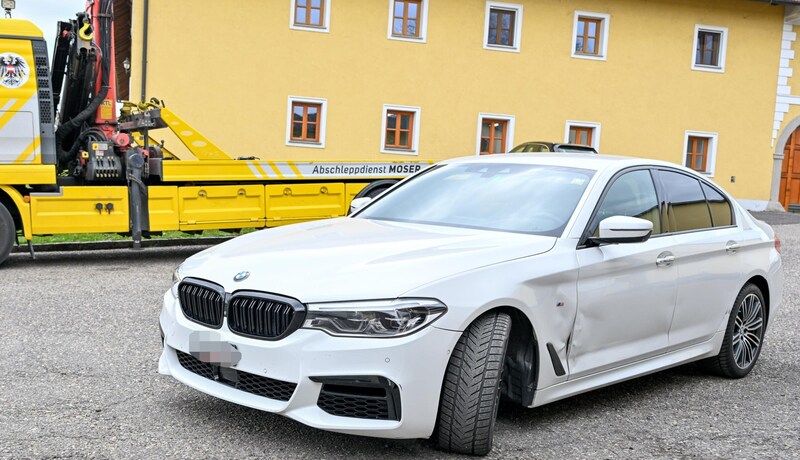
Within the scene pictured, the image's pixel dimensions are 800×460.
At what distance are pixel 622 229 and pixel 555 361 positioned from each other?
791 mm

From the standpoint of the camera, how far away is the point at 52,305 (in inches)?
307

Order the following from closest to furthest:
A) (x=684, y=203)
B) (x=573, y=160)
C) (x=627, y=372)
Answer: (x=627, y=372) < (x=573, y=160) < (x=684, y=203)

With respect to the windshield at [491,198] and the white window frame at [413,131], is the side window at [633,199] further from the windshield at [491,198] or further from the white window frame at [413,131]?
the white window frame at [413,131]

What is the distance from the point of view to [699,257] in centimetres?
538

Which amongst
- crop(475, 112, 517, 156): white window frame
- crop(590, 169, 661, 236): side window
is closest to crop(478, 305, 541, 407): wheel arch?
crop(590, 169, 661, 236): side window

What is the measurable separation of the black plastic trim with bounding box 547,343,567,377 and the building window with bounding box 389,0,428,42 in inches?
765

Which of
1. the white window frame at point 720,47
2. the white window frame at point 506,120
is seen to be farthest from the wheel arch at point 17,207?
the white window frame at point 720,47

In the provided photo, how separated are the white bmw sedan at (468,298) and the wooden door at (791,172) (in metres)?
23.3

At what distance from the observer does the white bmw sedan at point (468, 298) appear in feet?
12.2

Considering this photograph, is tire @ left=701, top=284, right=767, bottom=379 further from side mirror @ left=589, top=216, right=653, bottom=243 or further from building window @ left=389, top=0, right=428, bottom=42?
building window @ left=389, top=0, right=428, bottom=42

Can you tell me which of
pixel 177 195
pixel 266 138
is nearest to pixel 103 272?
pixel 177 195

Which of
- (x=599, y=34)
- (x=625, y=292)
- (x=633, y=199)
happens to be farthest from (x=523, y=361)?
(x=599, y=34)

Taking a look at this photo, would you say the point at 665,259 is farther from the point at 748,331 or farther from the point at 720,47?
the point at 720,47

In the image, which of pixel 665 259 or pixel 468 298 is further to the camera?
pixel 665 259
